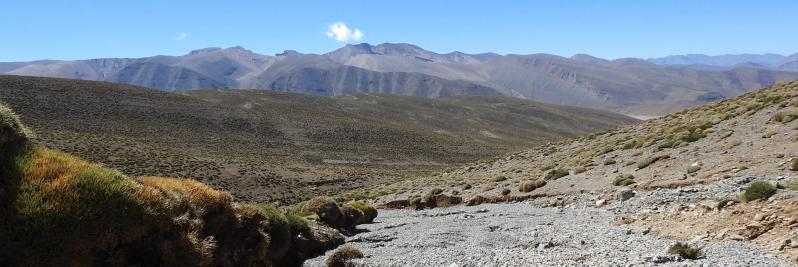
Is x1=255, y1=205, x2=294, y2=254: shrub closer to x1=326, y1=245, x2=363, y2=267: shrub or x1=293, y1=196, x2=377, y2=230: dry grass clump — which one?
x1=326, y1=245, x2=363, y2=267: shrub

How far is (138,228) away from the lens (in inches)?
313

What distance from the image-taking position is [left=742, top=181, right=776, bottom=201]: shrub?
12.4 meters

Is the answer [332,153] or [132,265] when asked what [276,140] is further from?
[132,265]

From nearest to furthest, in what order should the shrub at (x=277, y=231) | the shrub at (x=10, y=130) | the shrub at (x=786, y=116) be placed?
1. the shrub at (x=10, y=130)
2. the shrub at (x=277, y=231)
3. the shrub at (x=786, y=116)

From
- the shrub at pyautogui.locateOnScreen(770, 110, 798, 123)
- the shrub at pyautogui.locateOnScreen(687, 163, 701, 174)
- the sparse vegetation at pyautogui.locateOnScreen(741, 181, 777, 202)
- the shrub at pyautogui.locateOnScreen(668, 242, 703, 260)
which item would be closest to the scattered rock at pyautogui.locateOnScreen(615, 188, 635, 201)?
the shrub at pyautogui.locateOnScreen(687, 163, 701, 174)

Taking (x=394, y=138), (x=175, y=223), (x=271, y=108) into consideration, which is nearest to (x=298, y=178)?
(x=394, y=138)

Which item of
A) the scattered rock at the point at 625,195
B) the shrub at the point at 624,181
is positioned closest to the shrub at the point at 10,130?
the scattered rock at the point at 625,195

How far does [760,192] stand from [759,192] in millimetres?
32

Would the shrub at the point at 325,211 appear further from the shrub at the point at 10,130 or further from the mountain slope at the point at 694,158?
the shrub at the point at 10,130

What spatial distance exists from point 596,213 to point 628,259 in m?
7.37

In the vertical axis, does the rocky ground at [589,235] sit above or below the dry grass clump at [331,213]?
above

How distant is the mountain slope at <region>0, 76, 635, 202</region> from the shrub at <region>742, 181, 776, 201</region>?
130ft

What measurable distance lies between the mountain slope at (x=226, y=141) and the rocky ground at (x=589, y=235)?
102 ft

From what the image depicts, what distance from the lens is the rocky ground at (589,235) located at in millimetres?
10383
